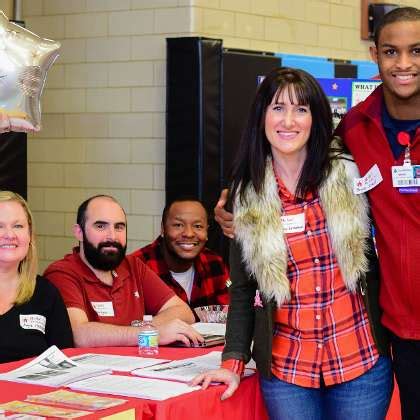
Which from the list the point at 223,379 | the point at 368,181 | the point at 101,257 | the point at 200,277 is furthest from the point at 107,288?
the point at 368,181

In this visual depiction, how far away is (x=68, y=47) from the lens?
6.50m

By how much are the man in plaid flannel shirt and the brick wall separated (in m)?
0.93

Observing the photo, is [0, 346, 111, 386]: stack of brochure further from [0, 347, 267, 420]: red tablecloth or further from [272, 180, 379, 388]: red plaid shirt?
[272, 180, 379, 388]: red plaid shirt

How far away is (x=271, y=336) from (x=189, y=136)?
3.30 meters

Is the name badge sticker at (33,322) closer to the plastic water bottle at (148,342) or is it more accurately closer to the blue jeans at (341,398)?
the plastic water bottle at (148,342)

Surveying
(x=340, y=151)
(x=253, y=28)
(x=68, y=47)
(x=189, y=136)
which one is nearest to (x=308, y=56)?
(x=253, y=28)

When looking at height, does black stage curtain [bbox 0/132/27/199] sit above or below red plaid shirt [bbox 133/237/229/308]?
above

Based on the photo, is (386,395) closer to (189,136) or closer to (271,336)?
(271,336)

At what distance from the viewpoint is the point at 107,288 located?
14.5ft

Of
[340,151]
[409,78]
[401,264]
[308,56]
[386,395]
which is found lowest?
[386,395]

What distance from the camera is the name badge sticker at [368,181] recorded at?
2727mm

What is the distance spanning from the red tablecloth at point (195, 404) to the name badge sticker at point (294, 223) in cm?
56

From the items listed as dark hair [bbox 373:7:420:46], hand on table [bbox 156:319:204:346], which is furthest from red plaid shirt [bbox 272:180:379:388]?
hand on table [bbox 156:319:204:346]

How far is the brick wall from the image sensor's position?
247 inches
